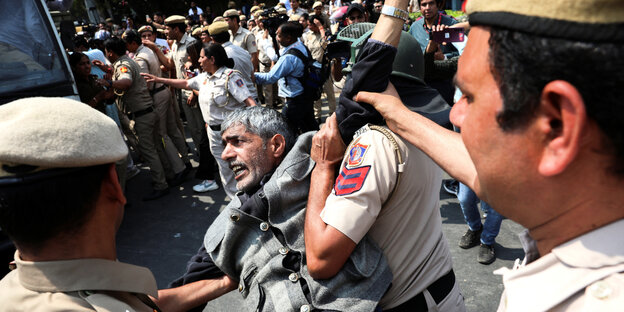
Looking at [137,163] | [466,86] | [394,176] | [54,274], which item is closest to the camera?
[466,86]

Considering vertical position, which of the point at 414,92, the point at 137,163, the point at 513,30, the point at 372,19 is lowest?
the point at 137,163

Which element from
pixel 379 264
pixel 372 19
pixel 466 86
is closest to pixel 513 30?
pixel 466 86

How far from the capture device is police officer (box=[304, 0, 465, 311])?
1358 mm

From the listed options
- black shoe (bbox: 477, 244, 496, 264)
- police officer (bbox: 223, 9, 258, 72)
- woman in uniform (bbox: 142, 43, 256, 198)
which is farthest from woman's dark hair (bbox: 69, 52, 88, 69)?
black shoe (bbox: 477, 244, 496, 264)

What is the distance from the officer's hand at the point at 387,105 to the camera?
1.36 metres

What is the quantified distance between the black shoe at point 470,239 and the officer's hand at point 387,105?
8.63 ft

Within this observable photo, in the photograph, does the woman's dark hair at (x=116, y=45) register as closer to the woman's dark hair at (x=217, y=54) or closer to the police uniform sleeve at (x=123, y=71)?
the police uniform sleeve at (x=123, y=71)

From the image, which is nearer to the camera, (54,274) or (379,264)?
(54,274)

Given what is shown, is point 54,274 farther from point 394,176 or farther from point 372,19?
point 372,19

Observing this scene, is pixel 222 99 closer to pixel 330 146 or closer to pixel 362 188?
pixel 330 146

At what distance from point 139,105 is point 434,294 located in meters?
4.91

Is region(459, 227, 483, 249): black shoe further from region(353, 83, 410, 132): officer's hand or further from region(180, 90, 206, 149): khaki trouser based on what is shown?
region(180, 90, 206, 149): khaki trouser

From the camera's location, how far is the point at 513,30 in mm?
652

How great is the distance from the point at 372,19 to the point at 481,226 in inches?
185
